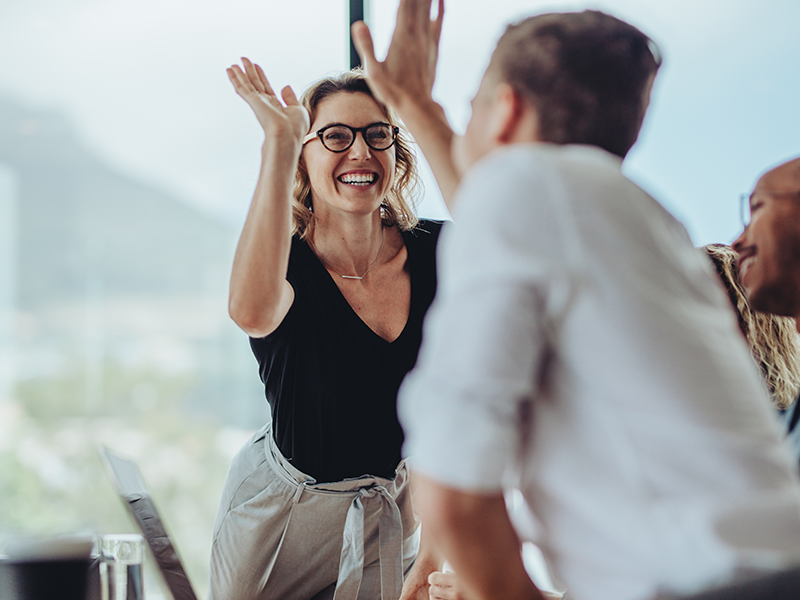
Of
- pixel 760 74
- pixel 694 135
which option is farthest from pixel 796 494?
pixel 760 74

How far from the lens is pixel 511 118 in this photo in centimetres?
68

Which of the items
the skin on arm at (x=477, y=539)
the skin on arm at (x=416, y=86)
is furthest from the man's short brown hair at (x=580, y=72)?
the skin on arm at (x=477, y=539)

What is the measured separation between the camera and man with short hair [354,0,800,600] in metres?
0.55

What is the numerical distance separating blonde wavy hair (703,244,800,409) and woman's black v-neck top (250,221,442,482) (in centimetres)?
74

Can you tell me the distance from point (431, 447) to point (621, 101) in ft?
1.33

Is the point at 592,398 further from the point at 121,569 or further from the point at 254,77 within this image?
the point at 254,77

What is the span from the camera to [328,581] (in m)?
1.51

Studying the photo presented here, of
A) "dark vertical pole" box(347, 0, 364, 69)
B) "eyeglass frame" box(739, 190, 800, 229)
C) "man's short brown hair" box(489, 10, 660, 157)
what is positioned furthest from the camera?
"dark vertical pole" box(347, 0, 364, 69)

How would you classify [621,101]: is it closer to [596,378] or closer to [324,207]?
[596,378]

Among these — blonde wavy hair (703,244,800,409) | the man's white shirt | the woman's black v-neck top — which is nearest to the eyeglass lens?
the woman's black v-neck top

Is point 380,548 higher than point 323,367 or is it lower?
lower

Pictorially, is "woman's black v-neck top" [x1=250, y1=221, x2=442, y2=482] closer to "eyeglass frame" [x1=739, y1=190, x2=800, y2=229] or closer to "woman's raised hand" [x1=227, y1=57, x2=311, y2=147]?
"woman's raised hand" [x1=227, y1=57, x2=311, y2=147]

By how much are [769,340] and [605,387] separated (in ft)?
3.73

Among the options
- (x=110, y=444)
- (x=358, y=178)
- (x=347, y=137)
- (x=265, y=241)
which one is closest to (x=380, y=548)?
(x=265, y=241)
